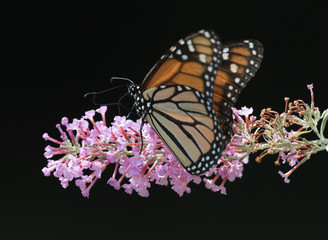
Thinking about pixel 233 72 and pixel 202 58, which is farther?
pixel 233 72

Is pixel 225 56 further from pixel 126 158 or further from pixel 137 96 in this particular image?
pixel 126 158

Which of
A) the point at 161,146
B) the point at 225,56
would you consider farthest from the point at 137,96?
the point at 225,56

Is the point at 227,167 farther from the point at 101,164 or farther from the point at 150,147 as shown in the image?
the point at 101,164

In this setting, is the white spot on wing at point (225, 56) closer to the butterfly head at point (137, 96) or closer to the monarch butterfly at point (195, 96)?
the monarch butterfly at point (195, 96)

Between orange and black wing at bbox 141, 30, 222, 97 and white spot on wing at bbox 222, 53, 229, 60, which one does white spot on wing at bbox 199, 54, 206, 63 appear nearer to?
A: orange and black wing at bbox 141, 30, 222, 97

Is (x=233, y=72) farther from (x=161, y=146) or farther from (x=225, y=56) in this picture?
(x=161, y=146)

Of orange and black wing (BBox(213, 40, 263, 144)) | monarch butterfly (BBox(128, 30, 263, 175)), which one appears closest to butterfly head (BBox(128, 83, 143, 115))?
monarch butterfly (BBox(128, 30, 263, 175))

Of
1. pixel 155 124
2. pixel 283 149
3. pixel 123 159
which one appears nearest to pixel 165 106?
pixel 155 124

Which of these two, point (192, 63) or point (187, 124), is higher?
point (192, 63)
